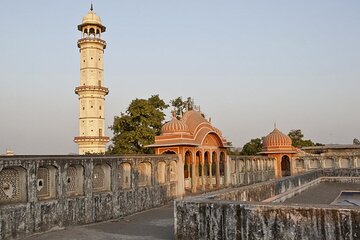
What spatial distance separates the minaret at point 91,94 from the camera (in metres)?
43.8

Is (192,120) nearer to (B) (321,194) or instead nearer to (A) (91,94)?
(B) (321,194)

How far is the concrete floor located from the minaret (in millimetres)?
30892

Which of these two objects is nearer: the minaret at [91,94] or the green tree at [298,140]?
the minaret at [91,94]

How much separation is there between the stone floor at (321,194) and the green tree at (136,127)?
16.0m

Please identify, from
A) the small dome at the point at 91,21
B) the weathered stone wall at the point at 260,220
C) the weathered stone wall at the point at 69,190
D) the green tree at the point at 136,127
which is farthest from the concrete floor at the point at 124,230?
the small dome at the point at 91,21

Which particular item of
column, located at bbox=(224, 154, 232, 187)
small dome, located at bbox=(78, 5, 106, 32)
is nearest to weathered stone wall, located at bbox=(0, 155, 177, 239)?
column, located at bbox=(224, 154, 232, 187)

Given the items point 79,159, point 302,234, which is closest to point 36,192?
point 79,159

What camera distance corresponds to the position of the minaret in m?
43.8

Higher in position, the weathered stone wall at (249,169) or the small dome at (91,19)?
the small dome at (91,19)

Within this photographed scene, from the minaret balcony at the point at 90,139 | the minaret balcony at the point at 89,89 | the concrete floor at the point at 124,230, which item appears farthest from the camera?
the minaret balcony at the point at 89,89

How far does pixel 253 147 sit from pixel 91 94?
25.1 m

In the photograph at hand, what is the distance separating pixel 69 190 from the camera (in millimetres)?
12344

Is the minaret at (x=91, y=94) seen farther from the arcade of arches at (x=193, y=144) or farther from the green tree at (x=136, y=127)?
the arcade of arches at (x=193, y=144)

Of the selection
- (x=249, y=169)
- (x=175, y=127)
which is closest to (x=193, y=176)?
(x=175, y=127)
